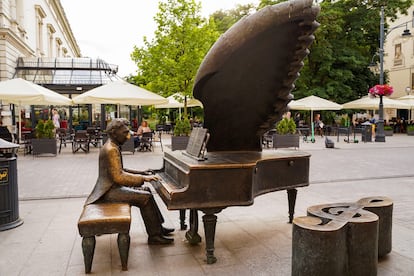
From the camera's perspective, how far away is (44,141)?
14.4m

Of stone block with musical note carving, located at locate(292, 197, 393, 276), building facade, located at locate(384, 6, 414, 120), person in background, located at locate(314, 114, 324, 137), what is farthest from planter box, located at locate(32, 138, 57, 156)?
building facade, located at locate(384, 6, 414, 120)

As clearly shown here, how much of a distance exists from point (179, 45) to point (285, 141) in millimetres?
6745

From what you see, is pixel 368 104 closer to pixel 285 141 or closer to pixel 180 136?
pixel 285 141

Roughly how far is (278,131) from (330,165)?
5.05 m

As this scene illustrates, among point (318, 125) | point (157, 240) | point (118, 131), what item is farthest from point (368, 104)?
point (118, 131)

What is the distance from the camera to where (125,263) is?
4.08 meters

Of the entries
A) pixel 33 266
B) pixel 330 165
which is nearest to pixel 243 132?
pixel 33 266

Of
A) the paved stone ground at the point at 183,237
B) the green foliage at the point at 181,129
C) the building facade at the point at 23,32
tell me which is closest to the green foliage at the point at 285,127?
the green foliage at the point at 181,129

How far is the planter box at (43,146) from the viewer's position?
14.3 m

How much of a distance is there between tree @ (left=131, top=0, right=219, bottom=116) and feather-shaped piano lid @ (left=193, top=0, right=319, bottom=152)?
11.8m

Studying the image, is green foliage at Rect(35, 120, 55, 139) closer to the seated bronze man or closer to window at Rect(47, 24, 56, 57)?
the seated bronze man

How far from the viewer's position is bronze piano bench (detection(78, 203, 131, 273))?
3893 mm

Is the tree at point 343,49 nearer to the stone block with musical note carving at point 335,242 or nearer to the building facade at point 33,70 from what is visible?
the building facade at point 33,70

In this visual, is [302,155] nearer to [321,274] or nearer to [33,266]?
[321,274]
